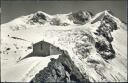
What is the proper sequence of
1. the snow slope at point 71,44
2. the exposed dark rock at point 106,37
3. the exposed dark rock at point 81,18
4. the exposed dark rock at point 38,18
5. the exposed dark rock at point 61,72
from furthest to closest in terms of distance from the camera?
the exposed dark rock at point 81,18 → the exposed dark rock at point 38,18 → the exposed dark rock at point 106,37 → the snow slope at point 71,44 → the exposed dark rock at point 61,72

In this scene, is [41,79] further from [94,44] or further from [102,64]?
[94,44]

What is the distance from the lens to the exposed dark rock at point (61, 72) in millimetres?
96188

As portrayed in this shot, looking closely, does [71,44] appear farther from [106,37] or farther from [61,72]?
[61,72]

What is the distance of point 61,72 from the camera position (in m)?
104

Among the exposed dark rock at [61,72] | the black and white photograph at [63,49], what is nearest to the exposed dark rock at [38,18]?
the black and white photograph at [63,49]

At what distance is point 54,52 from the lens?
370 feet

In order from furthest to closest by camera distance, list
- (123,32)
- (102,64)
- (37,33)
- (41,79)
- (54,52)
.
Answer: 1. (123,32)
2. (37,33)
3. (102,64)
4. (54,52)
5. (41,79)

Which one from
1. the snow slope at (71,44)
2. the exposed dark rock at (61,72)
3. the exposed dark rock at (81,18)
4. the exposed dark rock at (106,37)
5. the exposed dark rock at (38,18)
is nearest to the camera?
the exposed dark rock at (61,72)

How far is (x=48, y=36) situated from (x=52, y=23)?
32.8 metres

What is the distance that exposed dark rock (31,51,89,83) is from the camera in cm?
9619

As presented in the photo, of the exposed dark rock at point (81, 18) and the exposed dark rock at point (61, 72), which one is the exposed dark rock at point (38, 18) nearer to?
the exposed dark rock at point (81, 18)

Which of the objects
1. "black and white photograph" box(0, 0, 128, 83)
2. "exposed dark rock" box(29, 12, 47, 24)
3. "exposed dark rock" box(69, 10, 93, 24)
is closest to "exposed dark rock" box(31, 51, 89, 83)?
"black and white photograph" box(0, 0, 128, 83)

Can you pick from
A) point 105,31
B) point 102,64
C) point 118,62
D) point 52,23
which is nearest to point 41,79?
point 102,64

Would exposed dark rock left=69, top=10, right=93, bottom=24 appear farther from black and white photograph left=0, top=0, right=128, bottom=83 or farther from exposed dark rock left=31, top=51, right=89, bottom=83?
exposed dark rock left=31, top=51, right=89, bottom=83
